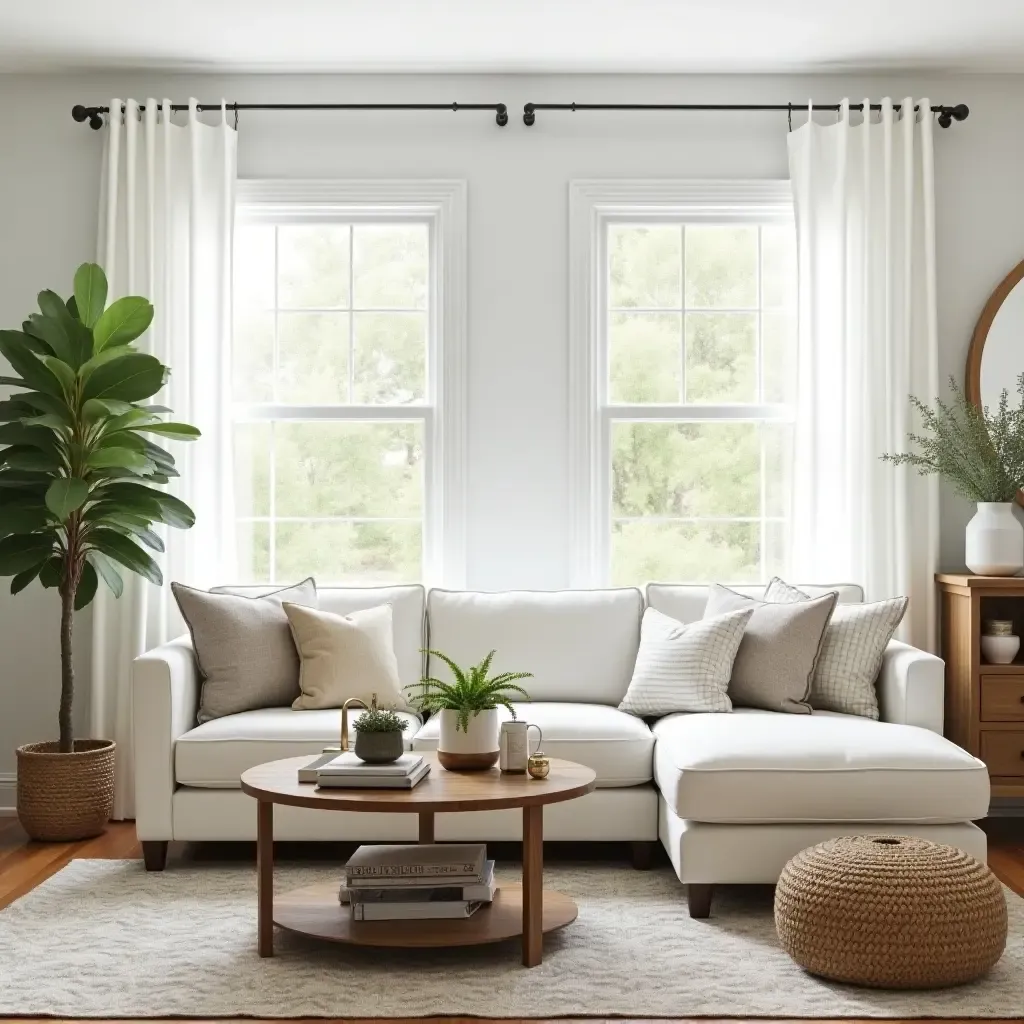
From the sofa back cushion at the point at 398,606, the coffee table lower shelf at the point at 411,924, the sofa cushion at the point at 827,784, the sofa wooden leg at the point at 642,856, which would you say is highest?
the sofa back cushion at the point at 398,606

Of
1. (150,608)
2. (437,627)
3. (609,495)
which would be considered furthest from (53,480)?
(609,495)

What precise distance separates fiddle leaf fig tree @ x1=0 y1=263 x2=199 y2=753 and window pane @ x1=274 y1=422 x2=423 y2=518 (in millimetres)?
682

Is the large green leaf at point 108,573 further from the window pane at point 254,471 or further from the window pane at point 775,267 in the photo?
the window pane at point 775,267

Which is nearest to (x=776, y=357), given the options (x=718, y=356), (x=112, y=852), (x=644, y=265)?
(x=718, y=356)

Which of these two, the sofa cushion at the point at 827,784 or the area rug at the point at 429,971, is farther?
the sofa cushion at the point at 827,784

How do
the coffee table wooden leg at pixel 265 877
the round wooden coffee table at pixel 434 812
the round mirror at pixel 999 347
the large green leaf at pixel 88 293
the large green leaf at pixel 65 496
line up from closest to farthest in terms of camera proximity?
1. the round wooden coffee table at pixel 434 812
2. the coffee table wooden leg at pixel 265 877
3. the large green leaf at pixel 65 496
4. the large green leaf at pixel 88 293
5. the round mirror at pixel 999 347

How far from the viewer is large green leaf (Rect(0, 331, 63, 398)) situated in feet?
13.5

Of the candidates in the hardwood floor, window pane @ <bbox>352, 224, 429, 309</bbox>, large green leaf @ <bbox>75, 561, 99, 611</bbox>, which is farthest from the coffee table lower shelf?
window pane @ <bbox>352, 224, 429, 309</bbox>

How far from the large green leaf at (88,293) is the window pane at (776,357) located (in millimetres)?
2516

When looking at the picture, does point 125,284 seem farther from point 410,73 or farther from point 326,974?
point 326,974

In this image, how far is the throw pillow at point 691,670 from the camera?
13.2 feet

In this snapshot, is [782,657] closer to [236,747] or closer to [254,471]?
[236,747]

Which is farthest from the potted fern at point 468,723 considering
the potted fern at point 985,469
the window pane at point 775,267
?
the window pane at point 775,267

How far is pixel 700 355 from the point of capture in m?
4.95
